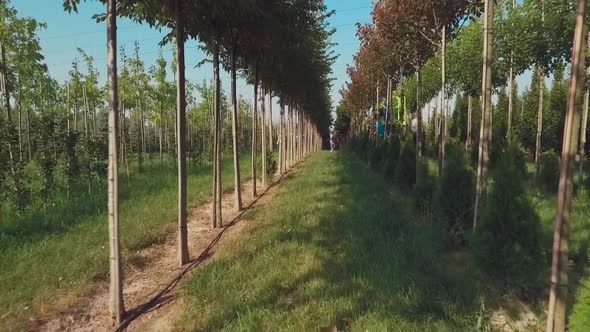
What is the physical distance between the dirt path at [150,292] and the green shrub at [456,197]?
3.21 m

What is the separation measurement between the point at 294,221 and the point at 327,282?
258 cm

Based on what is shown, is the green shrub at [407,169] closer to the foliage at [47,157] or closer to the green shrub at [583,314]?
the green shrub at [583,314]

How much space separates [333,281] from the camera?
3881mm

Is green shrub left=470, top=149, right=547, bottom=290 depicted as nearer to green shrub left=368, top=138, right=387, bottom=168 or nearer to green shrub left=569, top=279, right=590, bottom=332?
green shrub left=569, top=279, right=590, bottom=332

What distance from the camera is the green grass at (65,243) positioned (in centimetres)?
401

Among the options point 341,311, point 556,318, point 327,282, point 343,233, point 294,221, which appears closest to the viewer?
point 556,318

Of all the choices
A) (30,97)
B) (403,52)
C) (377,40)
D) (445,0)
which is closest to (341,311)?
(445,0)

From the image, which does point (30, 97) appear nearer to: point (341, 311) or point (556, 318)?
point (341, 311)

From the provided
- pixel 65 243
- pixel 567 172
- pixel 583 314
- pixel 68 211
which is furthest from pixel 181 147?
pixel 583 314

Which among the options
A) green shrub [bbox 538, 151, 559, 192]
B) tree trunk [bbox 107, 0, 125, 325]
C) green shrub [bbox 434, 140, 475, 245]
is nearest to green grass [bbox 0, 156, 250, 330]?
tree trunk [bbox 107, 0, 125, 325]

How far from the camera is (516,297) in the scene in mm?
3477

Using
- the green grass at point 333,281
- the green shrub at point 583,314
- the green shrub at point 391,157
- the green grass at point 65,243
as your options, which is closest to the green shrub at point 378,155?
the green shrub at point 391,157

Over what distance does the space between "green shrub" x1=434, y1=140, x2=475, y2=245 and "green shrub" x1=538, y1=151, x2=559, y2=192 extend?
15.5 feet

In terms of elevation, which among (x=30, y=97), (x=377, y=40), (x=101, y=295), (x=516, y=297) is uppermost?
(x=377, y=40)
